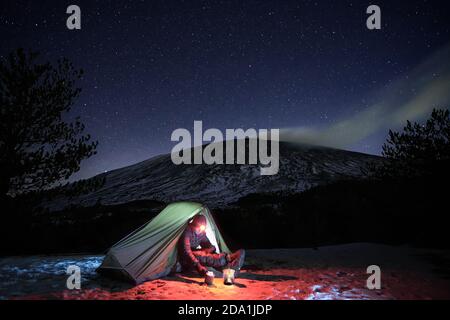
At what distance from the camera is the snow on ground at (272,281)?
6.60 metres

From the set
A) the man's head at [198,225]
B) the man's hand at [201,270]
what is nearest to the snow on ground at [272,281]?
the man's hand at [201,270]

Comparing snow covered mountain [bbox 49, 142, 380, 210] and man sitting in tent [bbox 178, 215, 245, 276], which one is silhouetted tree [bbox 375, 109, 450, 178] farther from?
snow covered mountain [bbox 49, 142, 380, 210]

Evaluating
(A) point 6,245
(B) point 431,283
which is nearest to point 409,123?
(B) point 431,283

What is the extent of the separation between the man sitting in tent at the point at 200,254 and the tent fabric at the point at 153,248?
22 centimetres

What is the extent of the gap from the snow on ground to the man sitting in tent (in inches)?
15.2

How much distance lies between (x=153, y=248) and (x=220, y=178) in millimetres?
65046

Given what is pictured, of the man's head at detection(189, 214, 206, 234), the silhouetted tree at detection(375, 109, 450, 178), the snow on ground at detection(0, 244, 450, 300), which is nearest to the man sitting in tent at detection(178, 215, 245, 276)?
the man's head at detection(189, 214, 206, 234)

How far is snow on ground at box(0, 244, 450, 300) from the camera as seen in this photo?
660cm

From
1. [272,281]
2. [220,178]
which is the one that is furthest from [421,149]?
[220,178]

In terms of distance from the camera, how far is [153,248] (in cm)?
818

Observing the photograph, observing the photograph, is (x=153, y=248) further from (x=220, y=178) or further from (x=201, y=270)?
(x=220, y=178)

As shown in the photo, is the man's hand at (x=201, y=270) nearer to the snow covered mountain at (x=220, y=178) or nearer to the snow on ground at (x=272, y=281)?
the snow on ground at (x=272, y=281)

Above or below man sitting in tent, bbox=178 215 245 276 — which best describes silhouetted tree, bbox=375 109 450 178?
above

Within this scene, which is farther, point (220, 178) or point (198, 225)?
point (220, 178)
